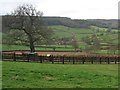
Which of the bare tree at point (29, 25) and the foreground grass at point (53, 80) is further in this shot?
the bare tree at point (29, 25)

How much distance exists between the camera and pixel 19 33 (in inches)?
1944

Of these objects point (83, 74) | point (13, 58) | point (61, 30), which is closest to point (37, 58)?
point (13, 58)

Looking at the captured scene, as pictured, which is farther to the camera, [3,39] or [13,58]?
[3,39]

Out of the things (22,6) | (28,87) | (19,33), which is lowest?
(28,87)

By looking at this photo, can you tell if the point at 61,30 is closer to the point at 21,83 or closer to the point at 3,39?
the point at 3,39

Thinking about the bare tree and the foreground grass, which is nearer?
the foreground grass

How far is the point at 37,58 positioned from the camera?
33.9 m

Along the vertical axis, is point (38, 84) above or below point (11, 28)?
below

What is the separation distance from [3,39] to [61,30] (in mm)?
69551

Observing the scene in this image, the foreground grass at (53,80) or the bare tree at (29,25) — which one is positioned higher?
the bare tree at (29,25)

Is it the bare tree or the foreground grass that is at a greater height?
the bare tree

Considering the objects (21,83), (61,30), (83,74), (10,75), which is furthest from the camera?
(61,30)

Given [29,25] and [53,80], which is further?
[29,25]

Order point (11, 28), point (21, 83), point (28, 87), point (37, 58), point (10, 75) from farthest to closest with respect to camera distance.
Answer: point (11, 28), point (37, 58), point (10, 75), point (21, 83), point (28, 87)
